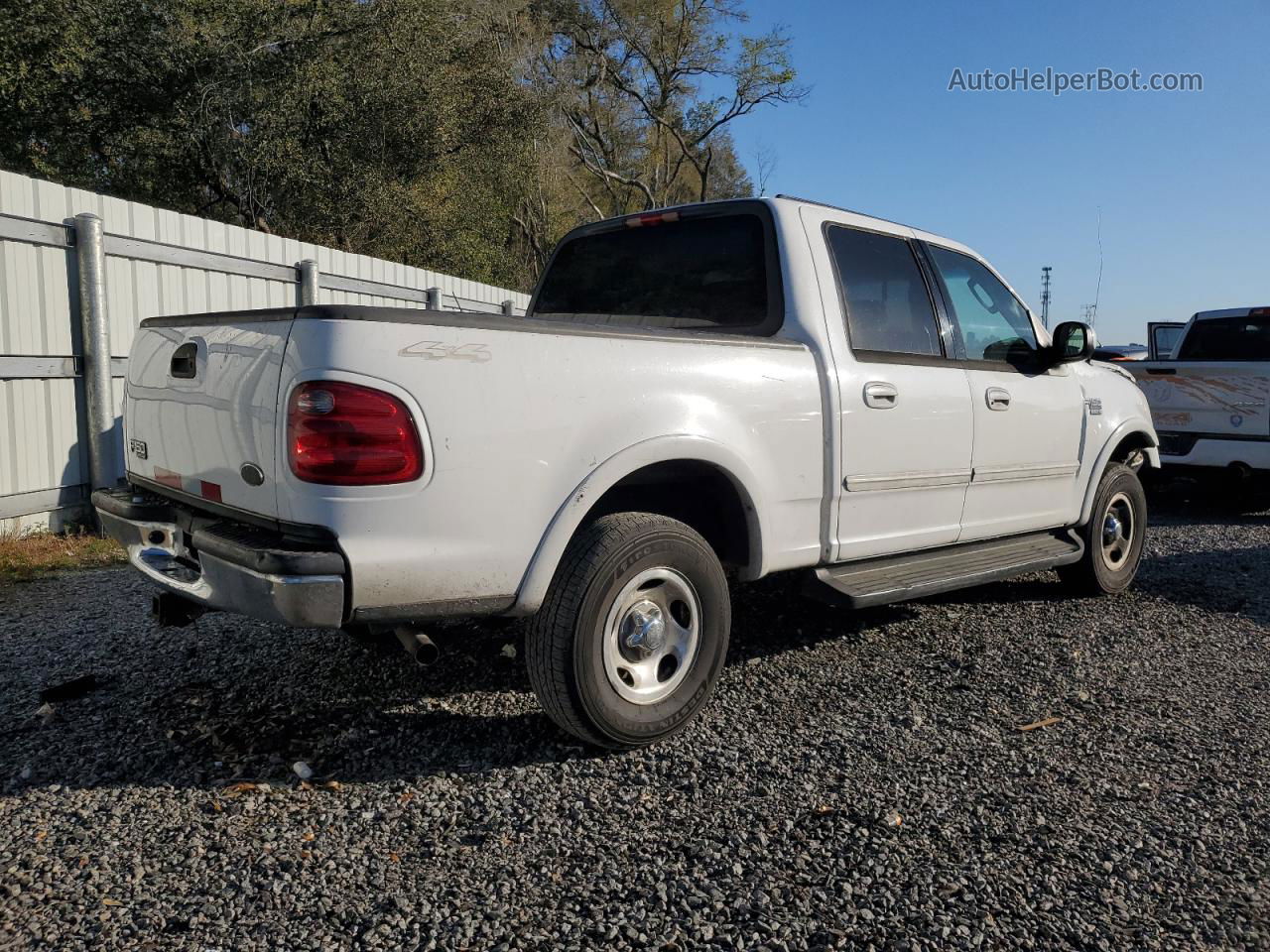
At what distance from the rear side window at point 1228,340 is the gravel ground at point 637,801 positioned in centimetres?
531

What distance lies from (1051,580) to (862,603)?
9.64ft

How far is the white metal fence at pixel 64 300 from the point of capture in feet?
19.8

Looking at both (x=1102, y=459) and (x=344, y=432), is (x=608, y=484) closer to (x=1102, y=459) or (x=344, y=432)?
(x=344, y=432)

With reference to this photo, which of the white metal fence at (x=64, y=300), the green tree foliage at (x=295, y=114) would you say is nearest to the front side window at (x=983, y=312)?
the white metal fence at (x=64, y=300)

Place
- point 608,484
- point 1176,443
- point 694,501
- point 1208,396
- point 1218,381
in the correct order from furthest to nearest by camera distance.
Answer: point 1176,443
point 1208,396
point 1218,381
point 694,501
point 608,484

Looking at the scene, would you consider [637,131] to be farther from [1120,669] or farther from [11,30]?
[1120,669]

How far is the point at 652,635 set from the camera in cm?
330

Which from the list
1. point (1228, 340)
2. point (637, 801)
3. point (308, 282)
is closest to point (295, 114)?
point (308, 282)

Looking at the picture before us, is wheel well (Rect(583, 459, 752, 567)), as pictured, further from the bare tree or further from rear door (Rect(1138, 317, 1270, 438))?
the bare tree

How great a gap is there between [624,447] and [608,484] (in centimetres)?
13

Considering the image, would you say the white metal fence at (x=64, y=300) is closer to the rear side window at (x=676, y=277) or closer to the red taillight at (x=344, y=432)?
the rear side window at (x=676, y=277)

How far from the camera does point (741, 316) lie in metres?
4.04

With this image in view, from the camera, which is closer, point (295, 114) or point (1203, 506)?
point (1203, 506)

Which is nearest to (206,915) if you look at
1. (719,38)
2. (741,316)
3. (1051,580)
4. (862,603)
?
(862,603)
